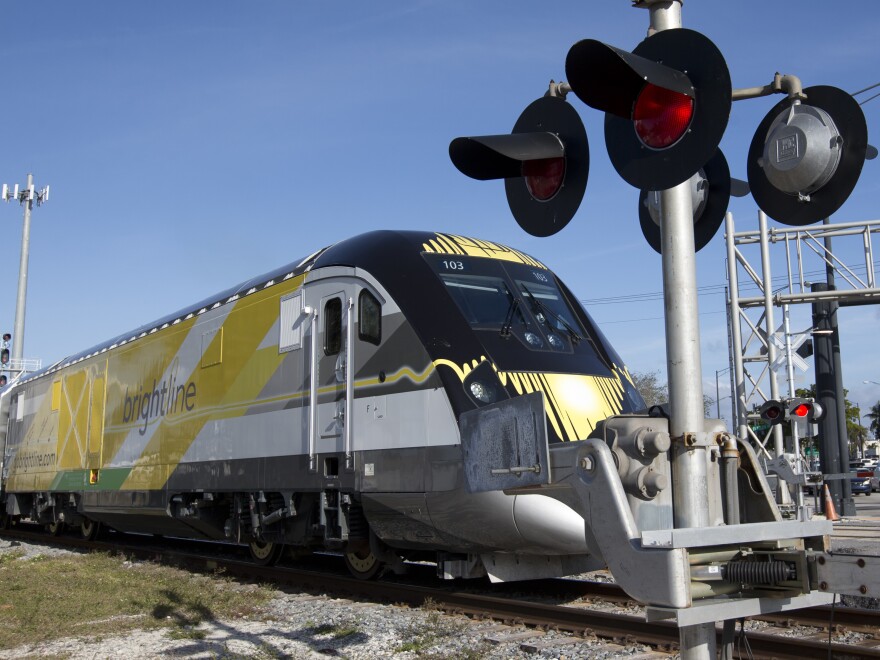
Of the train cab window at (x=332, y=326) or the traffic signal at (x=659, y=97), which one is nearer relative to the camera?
the traffic signal at (x=659, y=97)

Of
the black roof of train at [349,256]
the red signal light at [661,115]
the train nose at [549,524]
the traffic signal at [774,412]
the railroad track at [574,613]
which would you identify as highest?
the black roof of train at [349,256]

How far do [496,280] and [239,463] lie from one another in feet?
13.2

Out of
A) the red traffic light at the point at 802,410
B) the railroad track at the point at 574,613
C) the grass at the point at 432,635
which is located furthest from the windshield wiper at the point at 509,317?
the red traffic light at the point at 802,410

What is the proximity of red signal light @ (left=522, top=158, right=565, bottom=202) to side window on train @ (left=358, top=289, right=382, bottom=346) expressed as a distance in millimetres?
4712

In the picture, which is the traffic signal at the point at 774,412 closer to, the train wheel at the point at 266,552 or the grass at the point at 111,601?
the train wheel at the point at 266,552

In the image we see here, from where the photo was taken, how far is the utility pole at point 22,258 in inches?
1336

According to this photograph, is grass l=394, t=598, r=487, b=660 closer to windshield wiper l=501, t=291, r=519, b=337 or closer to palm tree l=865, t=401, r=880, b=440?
windshield wiper l=501, t=291, r=519, b=337

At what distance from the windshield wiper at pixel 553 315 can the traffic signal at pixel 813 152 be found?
5.27 metres

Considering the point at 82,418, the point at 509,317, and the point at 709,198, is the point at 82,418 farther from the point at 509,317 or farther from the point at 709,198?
the point at 709,198

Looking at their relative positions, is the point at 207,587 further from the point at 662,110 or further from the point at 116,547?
the point at 662,110

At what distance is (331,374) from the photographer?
9.09 metres

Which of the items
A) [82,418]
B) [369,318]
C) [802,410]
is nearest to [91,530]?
[82,418]

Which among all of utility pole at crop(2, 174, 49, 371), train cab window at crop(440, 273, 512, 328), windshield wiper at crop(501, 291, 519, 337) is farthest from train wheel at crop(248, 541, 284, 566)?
utility pole at crop(2, 174, 49, 371)

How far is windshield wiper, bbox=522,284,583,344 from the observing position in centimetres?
896
